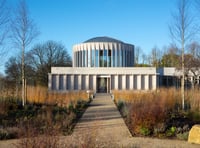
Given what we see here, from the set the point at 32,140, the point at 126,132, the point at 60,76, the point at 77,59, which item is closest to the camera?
the point at 32,140

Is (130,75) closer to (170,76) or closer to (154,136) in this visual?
(170,76)

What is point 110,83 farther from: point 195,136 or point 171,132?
point 195,136

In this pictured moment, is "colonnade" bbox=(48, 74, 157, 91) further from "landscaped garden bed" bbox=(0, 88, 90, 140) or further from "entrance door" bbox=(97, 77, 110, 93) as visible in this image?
"landscaped garden bed" bbox=(0, 88, 90, 140)

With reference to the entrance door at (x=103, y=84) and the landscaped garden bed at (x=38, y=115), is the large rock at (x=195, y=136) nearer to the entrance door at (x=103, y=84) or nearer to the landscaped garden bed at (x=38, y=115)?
the landscaped garden bed at (x=38, y=115)

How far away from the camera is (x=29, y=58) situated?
42.8 meters

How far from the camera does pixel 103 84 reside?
139 ft

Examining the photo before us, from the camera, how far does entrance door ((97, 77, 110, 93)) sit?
41906mm

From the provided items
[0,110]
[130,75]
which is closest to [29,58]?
[130,75]

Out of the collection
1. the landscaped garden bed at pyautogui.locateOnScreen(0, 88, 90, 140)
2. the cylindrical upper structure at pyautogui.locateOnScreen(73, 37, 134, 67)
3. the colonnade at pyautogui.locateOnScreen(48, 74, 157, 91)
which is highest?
the cylindrical upper structure at pyautogui.locateOnScreen(73, 37, 134, 67)

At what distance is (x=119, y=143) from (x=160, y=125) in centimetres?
208

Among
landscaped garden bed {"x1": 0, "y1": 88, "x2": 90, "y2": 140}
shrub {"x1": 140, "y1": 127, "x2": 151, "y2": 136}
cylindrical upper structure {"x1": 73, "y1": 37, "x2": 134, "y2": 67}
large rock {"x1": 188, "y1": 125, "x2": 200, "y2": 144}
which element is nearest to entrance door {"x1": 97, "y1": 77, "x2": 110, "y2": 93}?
cylindrical upper structure {"x1": 73, "y1": 37, "x2": 134, "y2": 67}

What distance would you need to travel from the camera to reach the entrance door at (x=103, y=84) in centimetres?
4191

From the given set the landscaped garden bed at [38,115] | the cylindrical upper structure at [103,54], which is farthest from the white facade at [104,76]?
the landscaped garden bed at [38,115]

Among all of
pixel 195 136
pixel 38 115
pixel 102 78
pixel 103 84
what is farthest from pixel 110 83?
pixel 195 136
